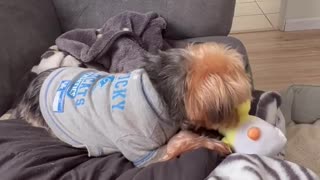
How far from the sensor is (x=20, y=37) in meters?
1.71

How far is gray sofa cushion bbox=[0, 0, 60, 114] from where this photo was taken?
64.8 inches

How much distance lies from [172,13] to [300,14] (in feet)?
4.87

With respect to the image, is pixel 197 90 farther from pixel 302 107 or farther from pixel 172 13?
pixel 302 107

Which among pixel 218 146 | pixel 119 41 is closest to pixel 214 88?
pixel 218 146

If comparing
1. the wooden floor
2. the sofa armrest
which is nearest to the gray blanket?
the sofa armrest

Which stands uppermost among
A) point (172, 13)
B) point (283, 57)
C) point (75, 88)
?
point (172, 13)

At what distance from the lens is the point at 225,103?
131 centimetres

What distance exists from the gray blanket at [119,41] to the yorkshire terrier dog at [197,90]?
0.79 feet

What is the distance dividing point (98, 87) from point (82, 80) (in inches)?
2.9

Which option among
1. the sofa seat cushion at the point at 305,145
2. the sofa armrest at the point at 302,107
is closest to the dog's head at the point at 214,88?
the sofa seat cushion at the point at 305,145

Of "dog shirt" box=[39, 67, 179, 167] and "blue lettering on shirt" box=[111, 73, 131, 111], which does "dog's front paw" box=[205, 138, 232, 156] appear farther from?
"blue lettering on shirt" box=[111, 73, 131, 111]

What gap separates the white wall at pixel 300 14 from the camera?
9.93 ft

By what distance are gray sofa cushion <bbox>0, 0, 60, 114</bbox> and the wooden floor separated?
3.89 feet

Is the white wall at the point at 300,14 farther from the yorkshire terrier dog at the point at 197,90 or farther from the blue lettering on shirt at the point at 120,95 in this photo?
the blue lettering on shirt at the point at 120,95
